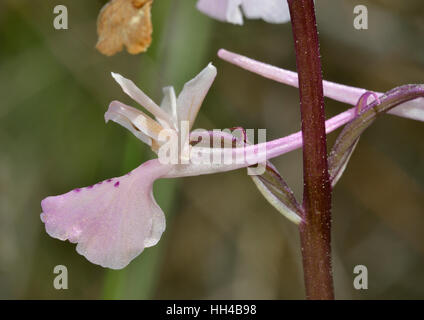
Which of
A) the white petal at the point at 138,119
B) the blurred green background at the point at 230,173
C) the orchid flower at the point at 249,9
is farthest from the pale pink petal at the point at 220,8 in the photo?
the blurred green background at the point at 230,173

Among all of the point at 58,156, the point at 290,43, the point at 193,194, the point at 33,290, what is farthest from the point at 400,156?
the point at 33,290

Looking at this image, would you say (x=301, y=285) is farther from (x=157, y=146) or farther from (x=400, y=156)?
(x=157, y=146)

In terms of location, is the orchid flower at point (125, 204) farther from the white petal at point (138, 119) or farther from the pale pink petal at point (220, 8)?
the pale pink petal at point (220, 8)

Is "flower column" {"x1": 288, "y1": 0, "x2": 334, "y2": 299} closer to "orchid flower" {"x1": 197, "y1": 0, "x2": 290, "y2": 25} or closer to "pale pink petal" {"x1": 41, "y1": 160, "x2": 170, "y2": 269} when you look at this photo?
"pale pink petal" {"x1": 41, "y1": 160, "x2": 170, "y2": 269}

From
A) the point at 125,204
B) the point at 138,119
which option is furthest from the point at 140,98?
the point at 125,204

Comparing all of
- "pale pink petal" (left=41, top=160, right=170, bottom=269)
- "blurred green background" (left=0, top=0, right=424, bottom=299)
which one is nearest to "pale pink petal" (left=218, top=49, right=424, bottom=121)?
"pale pink petal" (left=41, top=160, right=170, bottom=269)
